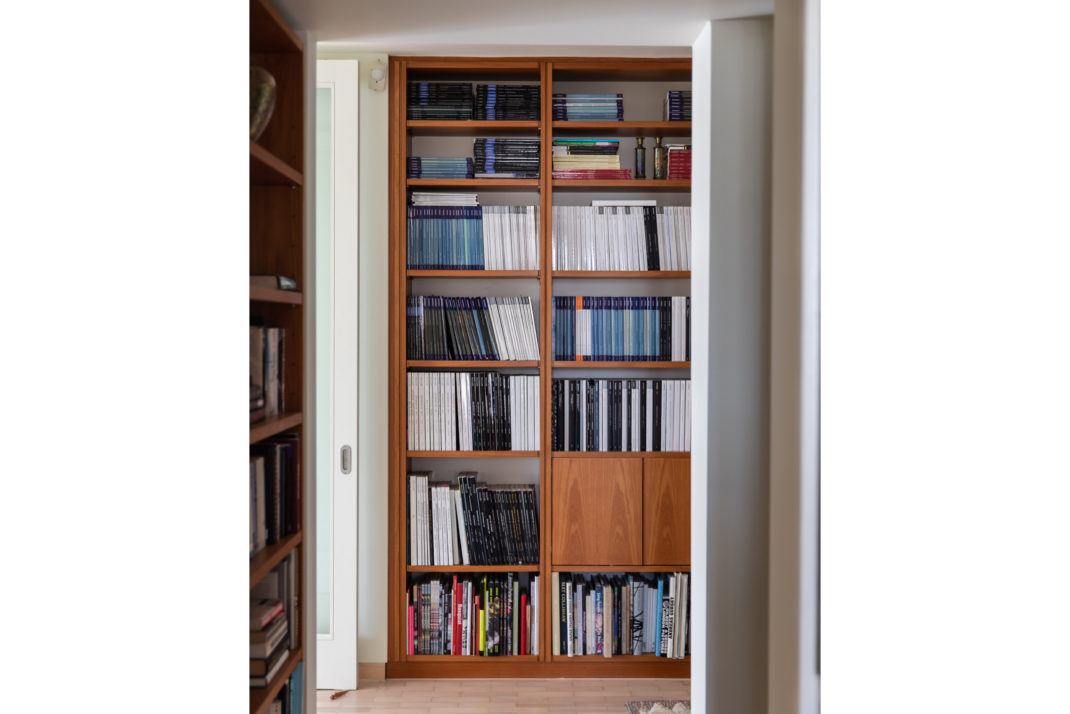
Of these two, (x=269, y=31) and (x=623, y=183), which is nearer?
(x=269, y=31)

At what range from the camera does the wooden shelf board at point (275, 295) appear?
160 cm

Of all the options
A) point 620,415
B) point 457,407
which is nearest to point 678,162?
point 620,415

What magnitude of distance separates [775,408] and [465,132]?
2.11m

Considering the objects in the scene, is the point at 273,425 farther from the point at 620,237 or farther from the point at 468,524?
the point at 620,237

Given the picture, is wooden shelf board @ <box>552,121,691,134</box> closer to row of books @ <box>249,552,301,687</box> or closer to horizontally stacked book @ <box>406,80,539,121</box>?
horizontally stacked book @ <box>406,80,539,121</box>

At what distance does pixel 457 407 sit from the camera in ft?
10.2

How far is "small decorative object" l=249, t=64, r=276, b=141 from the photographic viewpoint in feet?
5.68

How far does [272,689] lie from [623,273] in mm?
2004

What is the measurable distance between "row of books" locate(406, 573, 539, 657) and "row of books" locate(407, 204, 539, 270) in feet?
4.26

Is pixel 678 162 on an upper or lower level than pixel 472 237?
upper

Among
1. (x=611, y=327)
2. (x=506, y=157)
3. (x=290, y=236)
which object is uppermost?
(x=506, y=157)

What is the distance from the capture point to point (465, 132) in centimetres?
326
